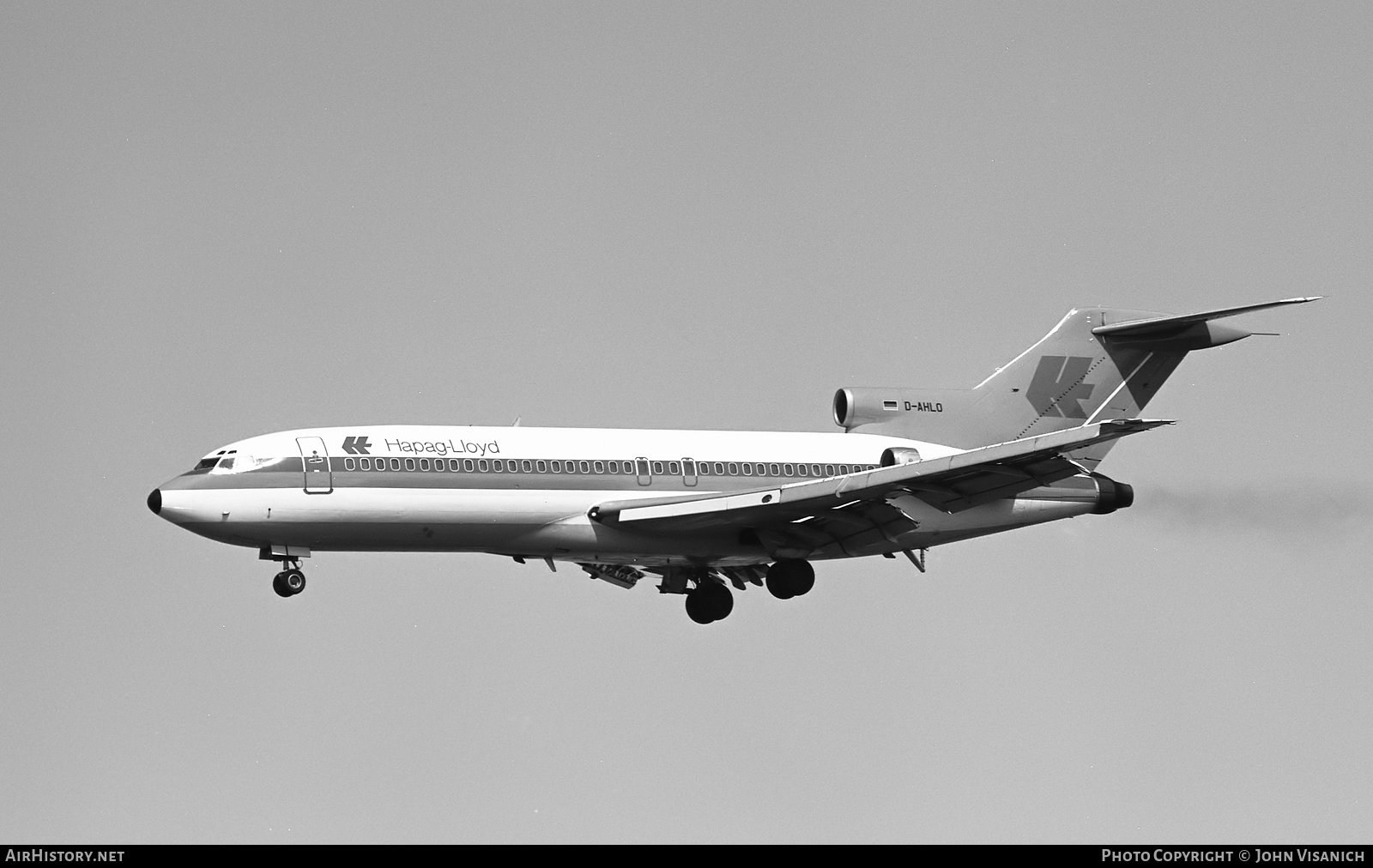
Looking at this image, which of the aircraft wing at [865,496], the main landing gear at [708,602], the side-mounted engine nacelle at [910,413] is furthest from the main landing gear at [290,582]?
the side-mounted engine nacelle at [910,413]

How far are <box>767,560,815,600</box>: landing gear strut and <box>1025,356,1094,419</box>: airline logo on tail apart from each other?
789 cm

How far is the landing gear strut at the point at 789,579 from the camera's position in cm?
5197

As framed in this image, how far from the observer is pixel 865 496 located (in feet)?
161

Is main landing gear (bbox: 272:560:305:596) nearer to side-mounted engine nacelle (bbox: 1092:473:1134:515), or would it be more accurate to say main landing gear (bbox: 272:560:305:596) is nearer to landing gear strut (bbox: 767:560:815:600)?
landing gear strut (bbox: 767:560:815:600)

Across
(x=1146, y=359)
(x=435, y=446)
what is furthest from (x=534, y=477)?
(x=1146, y=359)

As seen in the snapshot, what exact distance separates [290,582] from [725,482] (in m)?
9.92

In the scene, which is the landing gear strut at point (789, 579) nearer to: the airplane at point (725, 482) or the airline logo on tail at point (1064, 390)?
the airplane at point (725, 482)

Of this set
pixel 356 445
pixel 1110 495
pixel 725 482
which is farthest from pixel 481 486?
pixel 1110 495

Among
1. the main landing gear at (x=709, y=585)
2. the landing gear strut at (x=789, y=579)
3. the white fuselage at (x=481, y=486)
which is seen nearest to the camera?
the white fuselage at (x=481, y=486)

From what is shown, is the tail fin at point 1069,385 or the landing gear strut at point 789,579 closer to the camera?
the landing gear strut at point 789,579

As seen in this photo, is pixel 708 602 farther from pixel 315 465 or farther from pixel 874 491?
pixel 315 465

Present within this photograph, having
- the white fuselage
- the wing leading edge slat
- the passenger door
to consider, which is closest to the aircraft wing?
the wing leading edge slat

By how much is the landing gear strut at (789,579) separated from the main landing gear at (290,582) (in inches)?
417

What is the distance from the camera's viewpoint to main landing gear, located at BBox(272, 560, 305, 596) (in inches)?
1900
